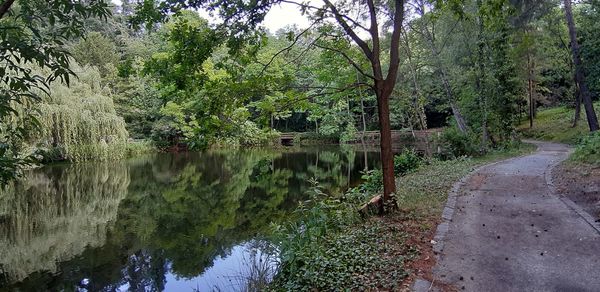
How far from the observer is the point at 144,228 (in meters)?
9.66

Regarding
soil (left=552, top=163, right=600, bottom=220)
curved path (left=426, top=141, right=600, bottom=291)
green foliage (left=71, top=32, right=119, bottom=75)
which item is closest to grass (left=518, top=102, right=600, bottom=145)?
soil (left=552, top=163, right=600, bottom=220)

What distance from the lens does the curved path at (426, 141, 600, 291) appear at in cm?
384

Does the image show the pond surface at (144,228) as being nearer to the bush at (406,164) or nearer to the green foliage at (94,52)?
the bush at (406,164)

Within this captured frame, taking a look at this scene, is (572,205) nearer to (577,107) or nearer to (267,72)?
(267,72)

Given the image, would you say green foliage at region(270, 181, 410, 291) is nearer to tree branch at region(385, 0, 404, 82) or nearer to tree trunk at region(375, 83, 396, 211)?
tree trunk at region(375, 83, 396, 211)

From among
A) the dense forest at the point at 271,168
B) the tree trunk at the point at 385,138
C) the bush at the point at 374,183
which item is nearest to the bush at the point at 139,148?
the dense forest at the point at 271,168

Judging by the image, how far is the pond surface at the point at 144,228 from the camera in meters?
6.63

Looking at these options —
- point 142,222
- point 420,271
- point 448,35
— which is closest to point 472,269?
point 420,271

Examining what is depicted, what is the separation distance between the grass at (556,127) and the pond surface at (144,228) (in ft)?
42.7

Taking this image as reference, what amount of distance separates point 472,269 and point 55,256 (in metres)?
7.66

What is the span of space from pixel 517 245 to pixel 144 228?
27.1 ft

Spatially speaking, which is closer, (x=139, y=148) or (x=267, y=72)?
(x=267, y=72)

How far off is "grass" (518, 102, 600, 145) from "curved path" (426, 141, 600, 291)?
50.8 ft

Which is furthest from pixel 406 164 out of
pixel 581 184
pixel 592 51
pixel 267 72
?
pixel 592 51
